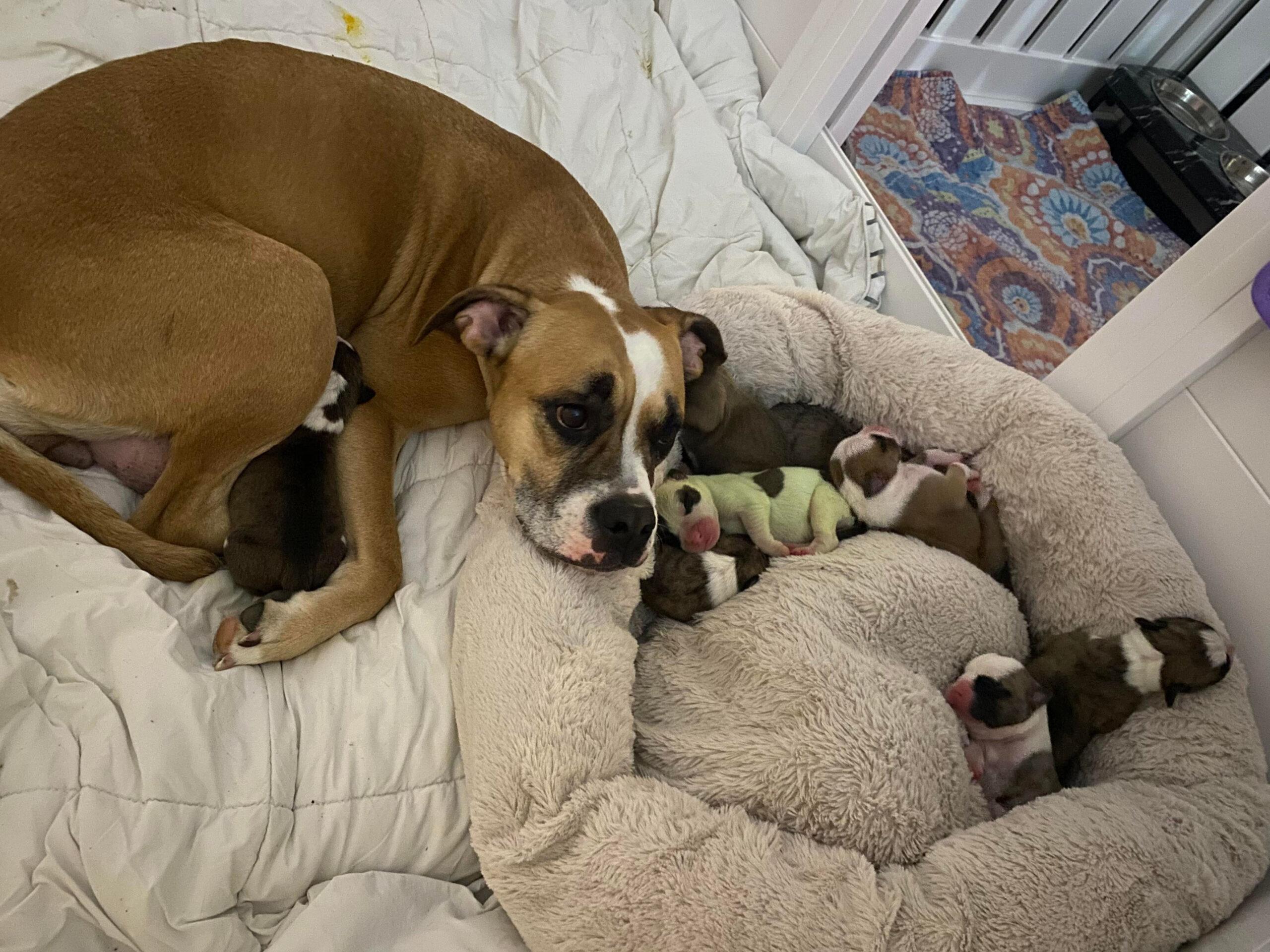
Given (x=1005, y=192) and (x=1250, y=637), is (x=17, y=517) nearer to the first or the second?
(x=1250, y=637)

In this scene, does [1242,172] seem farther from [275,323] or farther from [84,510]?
[84,510]

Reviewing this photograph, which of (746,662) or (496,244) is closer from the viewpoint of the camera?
(746,662)

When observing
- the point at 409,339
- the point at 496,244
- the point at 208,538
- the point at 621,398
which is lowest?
the point at 208,538

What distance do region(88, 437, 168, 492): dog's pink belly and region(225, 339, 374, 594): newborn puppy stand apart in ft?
0.61

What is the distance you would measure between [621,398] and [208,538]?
1.02 m

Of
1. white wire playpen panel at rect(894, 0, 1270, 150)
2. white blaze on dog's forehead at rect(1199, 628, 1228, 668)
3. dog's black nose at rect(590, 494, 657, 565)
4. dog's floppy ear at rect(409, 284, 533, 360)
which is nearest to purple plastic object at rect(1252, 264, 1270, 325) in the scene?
white blaze on dog's forehead at rect(1199, 628, 1228, 668)

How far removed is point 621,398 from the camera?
1743mm

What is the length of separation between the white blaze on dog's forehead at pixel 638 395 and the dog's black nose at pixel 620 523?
52 millimetres

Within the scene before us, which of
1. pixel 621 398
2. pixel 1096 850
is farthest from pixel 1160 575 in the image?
pixel 621 398

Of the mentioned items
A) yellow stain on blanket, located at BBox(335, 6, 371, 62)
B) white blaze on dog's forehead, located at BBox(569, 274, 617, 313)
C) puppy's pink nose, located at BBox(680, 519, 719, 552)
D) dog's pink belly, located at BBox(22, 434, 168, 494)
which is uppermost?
white blaze on dog's forehead, located at BBox(569, 274, 617, 313)

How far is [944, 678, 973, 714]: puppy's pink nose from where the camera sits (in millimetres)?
Answer: 1885

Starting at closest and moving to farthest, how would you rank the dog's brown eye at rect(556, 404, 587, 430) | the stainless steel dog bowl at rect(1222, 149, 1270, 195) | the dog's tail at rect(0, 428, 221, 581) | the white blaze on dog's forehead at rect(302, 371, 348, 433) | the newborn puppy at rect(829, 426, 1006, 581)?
1. the dog's tail at rect(0, 428, 221, 581)
2. the dog's brown eye at rect(556, 404, 587, 430)
3. the white blaze on dog's forehead at rect(302, 371, 348, 433)
4. the newborn puppy at rect(829, 426, 1006, 581)
5. the stainless steel dog bowl at rect(1222, 149, 1270, 195)

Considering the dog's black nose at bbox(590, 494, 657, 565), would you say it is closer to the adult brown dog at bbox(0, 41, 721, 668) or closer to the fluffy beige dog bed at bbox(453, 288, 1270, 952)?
the adult brown dog at bbox(0, 41, 721, 668)

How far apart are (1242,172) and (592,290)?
2.64 meters
